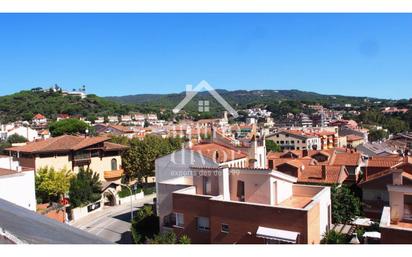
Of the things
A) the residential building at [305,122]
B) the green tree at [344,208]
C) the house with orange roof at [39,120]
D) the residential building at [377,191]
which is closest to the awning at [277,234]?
the green tree at [344,208]

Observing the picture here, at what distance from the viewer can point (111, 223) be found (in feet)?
74.0

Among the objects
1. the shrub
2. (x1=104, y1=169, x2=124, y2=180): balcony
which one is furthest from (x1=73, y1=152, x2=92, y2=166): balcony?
the shrub

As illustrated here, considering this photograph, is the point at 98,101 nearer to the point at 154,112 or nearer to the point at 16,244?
the point at 154,112

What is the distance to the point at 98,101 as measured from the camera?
119 metres

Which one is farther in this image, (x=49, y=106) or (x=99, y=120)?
(x=49, y=106)

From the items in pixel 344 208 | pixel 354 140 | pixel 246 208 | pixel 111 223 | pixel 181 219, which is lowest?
pixel 111 223

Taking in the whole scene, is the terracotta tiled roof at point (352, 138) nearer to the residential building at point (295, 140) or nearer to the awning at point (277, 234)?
the residential building at point (295, 140)

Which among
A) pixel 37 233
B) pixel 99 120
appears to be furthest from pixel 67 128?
pixel 37 233

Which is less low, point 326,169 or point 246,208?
point 246,208

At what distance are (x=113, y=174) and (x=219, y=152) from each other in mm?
13445

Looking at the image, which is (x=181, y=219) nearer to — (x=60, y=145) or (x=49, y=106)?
(x=60, y=145)
